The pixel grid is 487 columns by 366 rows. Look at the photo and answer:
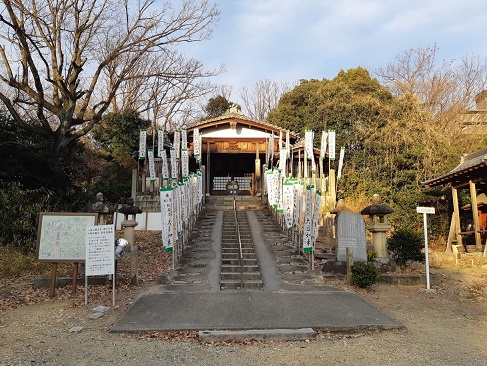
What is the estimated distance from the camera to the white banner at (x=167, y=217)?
9.46 meters

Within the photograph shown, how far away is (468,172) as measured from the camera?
13789 mm

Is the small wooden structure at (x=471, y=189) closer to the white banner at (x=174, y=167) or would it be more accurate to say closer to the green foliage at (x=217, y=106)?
the white banner at (x=174, y=167)

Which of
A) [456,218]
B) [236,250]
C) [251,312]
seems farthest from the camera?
[456,218]

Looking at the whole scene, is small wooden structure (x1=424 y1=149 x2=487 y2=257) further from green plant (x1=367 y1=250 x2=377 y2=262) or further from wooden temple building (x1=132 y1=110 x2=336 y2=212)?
wooden temple building (x1=132 y1=110 x2=336 y2=212)

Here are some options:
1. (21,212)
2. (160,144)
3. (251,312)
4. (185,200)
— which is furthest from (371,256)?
(21,212)

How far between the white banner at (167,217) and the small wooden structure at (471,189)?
963 cm

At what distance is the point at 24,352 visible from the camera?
493 centimetres

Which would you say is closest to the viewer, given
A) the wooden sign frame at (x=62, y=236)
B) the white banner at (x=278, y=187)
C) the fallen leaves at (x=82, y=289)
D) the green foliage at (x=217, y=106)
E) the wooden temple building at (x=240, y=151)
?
the fallen leaves at (x=82, y=289)

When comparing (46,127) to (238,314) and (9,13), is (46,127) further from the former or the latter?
(238,314)

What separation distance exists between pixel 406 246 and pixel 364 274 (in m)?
2.64

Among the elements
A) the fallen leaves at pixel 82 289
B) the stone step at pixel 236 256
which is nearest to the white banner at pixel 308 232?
the stone step at pixel 236 256

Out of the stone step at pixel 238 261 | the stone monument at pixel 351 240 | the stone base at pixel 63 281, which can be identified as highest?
the stone monument at pixel 351 240

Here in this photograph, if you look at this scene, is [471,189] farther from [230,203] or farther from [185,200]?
[185,200]

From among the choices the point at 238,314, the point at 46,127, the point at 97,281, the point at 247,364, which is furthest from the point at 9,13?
the point at 247,364
